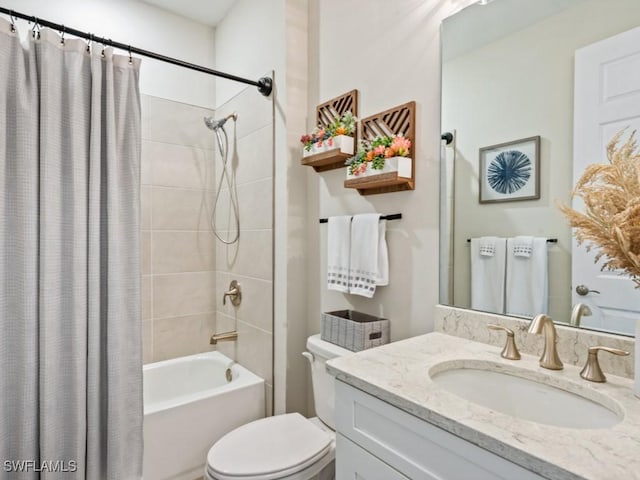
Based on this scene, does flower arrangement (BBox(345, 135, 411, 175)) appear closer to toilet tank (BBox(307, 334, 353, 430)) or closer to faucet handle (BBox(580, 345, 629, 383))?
toilet tank (BBox(307, 334, 353, 430))

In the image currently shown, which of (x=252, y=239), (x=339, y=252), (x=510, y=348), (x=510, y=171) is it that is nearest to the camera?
(x=510, y=348)

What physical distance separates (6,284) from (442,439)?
1522 millimetres

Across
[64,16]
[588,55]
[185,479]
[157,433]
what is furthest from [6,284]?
[588,55]

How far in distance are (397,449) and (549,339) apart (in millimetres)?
509

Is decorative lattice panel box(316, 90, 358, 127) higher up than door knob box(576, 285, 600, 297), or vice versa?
decorative lattice panel box(316, 90, 358, 127)

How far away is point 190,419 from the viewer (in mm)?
1812

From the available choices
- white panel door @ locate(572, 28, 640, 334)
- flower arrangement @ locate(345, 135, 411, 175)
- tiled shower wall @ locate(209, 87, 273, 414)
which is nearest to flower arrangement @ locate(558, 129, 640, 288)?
white panel door @ locate(572, 28, 640, 334)

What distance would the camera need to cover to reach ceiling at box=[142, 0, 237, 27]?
240 centimetres

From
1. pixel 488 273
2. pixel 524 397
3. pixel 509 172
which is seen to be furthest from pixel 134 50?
pixel 524 397

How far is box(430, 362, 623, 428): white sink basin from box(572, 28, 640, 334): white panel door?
23 cm

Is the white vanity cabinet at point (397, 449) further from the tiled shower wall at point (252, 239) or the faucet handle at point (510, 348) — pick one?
the tiled shower wall at point (252, 239)

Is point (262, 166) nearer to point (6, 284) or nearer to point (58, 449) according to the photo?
point (6, 284)

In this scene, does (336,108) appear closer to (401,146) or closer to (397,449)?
(401,146)

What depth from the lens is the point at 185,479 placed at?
5.85ft
